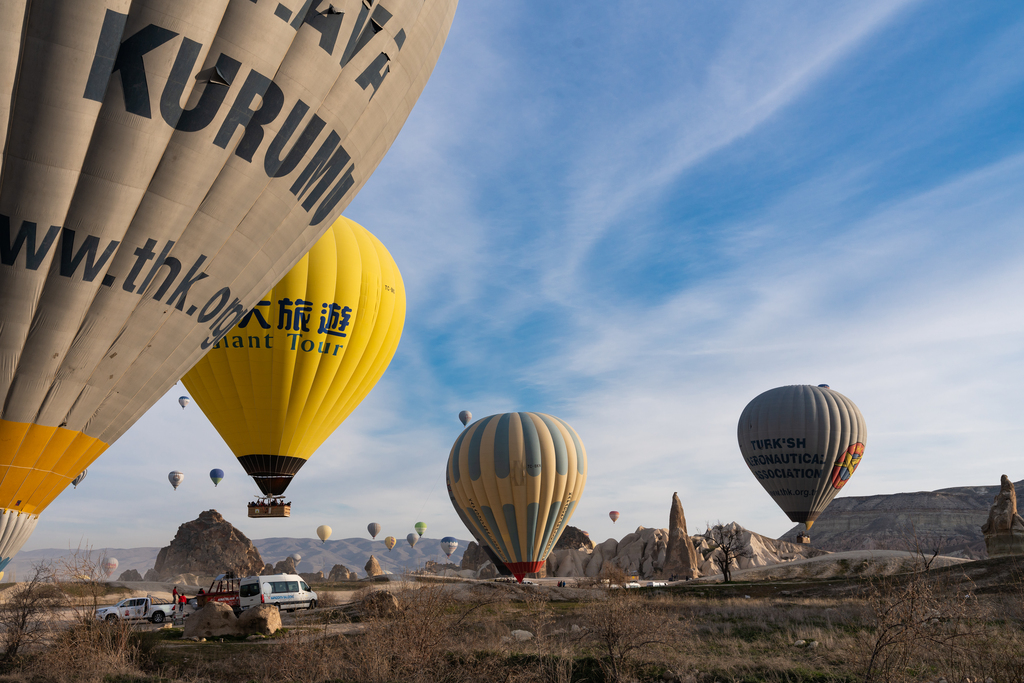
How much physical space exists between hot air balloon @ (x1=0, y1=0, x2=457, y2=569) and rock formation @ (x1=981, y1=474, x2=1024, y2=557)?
45125 millimetres

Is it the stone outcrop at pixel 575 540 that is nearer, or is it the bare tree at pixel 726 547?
the bare tree at pixel 726 547

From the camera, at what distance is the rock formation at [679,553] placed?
68.8 m

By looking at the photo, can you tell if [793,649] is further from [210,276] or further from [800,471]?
[800,471]

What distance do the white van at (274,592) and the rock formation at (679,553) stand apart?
49977mm

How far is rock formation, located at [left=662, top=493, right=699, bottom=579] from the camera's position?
68812 millimetres

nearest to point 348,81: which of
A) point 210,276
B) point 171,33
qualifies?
point 171,33

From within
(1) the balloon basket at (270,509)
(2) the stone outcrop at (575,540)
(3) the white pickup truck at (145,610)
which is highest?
(1) the balloon basket at (270,509)

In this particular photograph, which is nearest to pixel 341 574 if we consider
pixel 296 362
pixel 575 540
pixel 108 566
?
pixel 108 566

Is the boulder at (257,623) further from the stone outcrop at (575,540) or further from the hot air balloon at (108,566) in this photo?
the stone outcrop at (575,540)

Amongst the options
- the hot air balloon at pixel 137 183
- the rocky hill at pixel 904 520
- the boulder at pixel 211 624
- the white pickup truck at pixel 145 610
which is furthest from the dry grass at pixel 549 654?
the rocky hill at pixel 904 520

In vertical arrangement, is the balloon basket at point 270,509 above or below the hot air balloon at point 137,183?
below

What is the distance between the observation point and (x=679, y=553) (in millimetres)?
69438

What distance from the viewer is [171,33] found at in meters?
10.1

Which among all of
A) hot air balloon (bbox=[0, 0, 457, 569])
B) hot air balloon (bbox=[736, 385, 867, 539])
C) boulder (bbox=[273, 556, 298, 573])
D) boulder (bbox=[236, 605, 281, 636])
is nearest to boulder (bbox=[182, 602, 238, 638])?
boulder (bbox=[236, 605, 281, 636])
